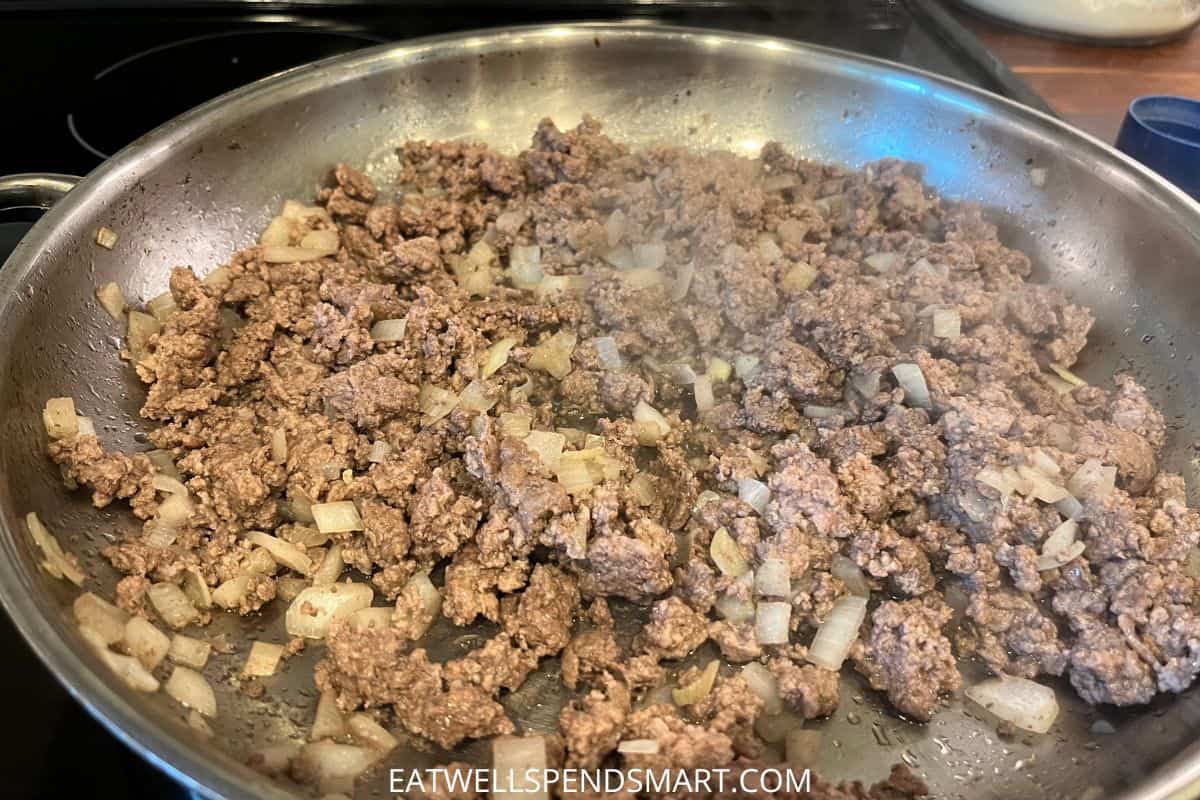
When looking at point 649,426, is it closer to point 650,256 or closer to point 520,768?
point 650,256

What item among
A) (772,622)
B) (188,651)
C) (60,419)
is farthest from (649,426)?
(60,419)

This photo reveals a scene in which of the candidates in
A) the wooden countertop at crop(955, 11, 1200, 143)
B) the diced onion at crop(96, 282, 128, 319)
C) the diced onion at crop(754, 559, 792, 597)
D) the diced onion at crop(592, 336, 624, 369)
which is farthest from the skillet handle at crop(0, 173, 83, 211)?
the wooden countertop at crop(955, 11, 1200, 143)

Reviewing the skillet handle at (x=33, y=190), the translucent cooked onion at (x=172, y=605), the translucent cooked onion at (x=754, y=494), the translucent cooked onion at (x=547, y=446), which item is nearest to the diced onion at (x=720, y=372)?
the translucent cooked onion at (x=754, y=494)

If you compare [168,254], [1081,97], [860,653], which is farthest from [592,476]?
[1081,97]

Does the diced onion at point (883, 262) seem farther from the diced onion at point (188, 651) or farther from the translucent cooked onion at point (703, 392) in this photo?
the diced onion at point (188, 651)

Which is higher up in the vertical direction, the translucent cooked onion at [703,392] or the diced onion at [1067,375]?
the diced onion at [1067,375]
